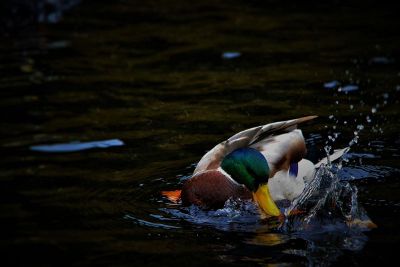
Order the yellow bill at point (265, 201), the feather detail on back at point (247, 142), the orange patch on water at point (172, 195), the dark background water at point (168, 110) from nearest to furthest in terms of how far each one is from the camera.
A: the dark background water at point (168, 110) < the yellow bill at point (265, 201) < the feather detail on back at point (247, 142) < the orange patch on water at point (172, 195)

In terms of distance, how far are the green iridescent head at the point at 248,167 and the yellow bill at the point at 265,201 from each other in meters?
0.04

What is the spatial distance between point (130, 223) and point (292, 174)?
4.11ft

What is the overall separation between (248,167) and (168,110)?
2.75 meters

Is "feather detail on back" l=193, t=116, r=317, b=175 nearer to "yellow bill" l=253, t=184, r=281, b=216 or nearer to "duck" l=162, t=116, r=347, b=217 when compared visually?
"duck" l=162, t=116, r=347, b=217

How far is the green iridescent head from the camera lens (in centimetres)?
513

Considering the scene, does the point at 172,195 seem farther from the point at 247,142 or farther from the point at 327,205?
the point at 327,205

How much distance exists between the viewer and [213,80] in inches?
352

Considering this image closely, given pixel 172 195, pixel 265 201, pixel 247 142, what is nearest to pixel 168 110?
pixel 172 195

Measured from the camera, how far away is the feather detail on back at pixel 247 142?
5348 millimetres

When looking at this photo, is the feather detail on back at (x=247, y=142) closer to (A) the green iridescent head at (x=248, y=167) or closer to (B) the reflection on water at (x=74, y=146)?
(A) the green iridescent head at (x=248, y=167)

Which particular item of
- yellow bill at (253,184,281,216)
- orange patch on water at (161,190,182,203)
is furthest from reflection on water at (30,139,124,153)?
yellow bill at (253,184,281,216)

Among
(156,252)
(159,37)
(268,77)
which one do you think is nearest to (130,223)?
(156,252)

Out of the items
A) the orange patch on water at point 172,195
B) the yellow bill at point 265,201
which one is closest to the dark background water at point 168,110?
the orange patch on water at point 172,195

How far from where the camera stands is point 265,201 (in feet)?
16.6
